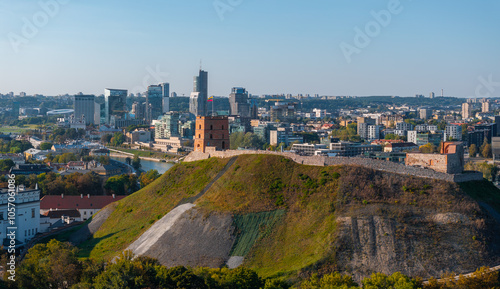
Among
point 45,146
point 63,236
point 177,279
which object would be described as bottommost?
point 63,236

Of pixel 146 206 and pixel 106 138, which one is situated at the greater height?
pixel 146 206

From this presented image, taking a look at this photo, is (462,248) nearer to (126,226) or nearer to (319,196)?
(319,196)

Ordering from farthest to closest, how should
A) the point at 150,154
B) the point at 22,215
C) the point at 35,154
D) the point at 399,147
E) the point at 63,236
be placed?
the point at 150,154
the point at 35,154
the point at 399,147
the point at 22,215
the point at 63,236

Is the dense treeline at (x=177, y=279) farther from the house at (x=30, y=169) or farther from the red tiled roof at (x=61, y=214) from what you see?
the house at (x=30, y=169)

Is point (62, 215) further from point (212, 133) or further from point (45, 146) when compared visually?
point (45, 146)

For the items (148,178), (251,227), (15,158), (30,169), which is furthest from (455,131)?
(251,227)

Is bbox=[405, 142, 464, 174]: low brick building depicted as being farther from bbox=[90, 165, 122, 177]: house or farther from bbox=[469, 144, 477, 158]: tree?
bbox=[469, 144, 477, 158]: tree

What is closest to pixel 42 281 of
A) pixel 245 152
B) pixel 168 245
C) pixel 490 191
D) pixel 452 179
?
pixel 168 245

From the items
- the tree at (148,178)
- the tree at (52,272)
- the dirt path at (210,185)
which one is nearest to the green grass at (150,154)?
the tree at (148,178)
